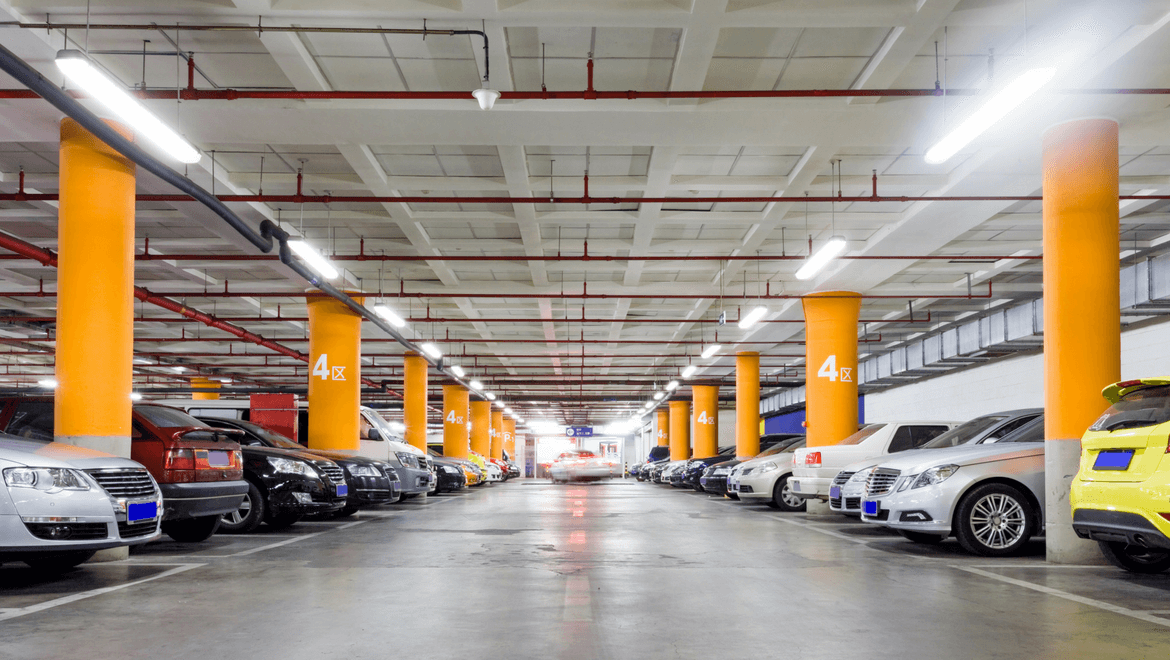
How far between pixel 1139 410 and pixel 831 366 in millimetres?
11913

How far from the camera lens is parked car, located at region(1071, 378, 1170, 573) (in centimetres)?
566

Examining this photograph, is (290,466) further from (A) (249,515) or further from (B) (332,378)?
(B) (332,378)

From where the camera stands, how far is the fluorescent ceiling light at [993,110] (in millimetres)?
6449

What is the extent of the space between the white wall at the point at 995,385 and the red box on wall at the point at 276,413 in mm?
16811

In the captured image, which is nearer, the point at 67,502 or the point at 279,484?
the point at 67,502

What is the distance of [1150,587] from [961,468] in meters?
2.01

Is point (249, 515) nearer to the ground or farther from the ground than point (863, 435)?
nearer to the ground

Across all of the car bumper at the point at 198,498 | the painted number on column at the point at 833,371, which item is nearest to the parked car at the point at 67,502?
the car bumper at the point at 198,498

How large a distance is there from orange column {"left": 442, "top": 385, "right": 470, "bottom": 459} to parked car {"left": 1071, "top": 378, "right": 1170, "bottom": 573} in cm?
3172

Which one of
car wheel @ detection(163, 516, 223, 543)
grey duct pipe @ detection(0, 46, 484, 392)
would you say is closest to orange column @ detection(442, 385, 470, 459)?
grey duct pipe @ detection(0, 46, 484, 392)

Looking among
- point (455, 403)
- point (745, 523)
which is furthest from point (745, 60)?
point (455, 403)

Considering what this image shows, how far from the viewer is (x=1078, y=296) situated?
8.21m

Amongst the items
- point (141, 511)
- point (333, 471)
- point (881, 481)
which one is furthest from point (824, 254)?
point (141, 511)

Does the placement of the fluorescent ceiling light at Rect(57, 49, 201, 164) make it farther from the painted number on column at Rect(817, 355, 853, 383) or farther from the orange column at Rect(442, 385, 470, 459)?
the orange column at Rect(442, 385, 470, 459)
